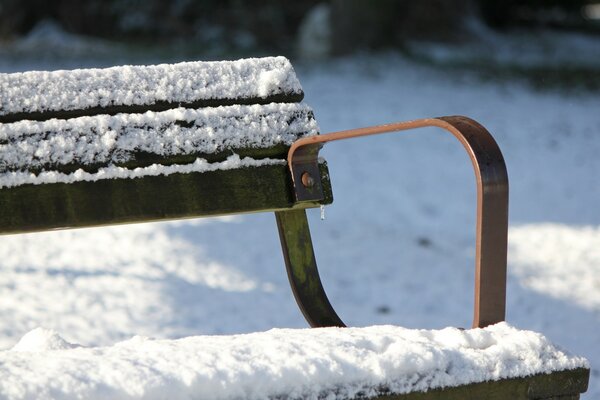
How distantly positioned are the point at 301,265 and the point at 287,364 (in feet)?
2.81

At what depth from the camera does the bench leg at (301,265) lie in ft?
7.45

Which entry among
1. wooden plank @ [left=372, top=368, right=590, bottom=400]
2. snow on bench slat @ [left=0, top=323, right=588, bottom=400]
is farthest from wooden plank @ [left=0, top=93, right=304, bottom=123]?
wooden plank @ [left=372, top=368, right=590, bottom=400]

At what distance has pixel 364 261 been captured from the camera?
4.75m

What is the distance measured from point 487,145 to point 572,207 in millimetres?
4105

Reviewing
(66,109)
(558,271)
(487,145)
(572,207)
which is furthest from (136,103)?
(572,207)

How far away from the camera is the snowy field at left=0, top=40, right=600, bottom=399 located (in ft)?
12.9

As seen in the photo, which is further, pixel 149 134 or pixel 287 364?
pixel 149 134

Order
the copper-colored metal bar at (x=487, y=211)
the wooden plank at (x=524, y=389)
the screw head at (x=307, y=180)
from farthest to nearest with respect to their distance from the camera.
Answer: the screw head at (x=307, y=180) → the copper-colored metal bar at (x=487, y=211) → the wooden plank at (x=524, y=389)

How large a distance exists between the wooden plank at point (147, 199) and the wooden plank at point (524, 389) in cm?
76

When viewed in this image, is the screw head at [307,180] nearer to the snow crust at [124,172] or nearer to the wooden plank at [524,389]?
the snow crust at [124,172]

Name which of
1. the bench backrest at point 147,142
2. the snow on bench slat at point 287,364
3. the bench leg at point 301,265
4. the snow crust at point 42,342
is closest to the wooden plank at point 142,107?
the bench backrest at point 147,142

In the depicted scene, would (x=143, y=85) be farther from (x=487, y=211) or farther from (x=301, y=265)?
(x=487, y=211)

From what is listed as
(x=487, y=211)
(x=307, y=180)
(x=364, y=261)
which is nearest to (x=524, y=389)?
(x=487, y=211)

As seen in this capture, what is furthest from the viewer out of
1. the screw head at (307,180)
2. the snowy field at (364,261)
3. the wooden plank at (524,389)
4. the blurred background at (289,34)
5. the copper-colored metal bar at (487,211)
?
the blurred background at (289,34)
